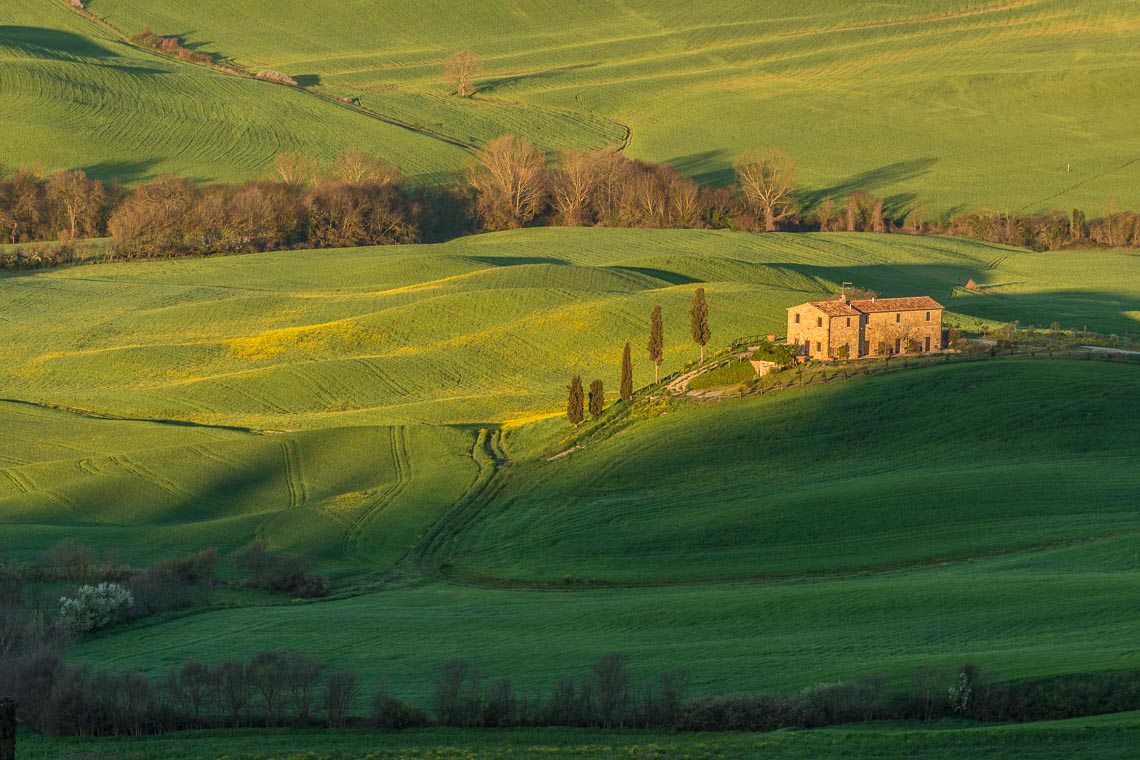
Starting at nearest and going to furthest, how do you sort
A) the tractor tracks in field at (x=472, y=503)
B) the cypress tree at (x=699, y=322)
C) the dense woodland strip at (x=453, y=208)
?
the tractor tracks in field at (x=472, y=503), the cypress tree at (x=699, y=322), the dense woodland strip at (x=453, y=208)

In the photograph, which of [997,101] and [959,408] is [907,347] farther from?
[997,101]

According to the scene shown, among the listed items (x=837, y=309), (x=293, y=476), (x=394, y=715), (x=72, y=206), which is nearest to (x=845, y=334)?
(x=837, y=309)

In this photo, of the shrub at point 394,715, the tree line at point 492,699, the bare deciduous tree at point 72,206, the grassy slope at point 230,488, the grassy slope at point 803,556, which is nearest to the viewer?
the tree line at point 492,699

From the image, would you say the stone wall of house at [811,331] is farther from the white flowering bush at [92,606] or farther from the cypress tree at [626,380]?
the white flowering bush at [92,606]

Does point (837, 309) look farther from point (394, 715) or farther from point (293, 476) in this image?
point (394, 715)

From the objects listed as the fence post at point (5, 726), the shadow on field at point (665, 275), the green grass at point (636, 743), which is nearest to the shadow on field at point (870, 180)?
the shadow on field at point (665, 275)

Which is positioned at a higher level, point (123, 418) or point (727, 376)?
point (727, 376)
